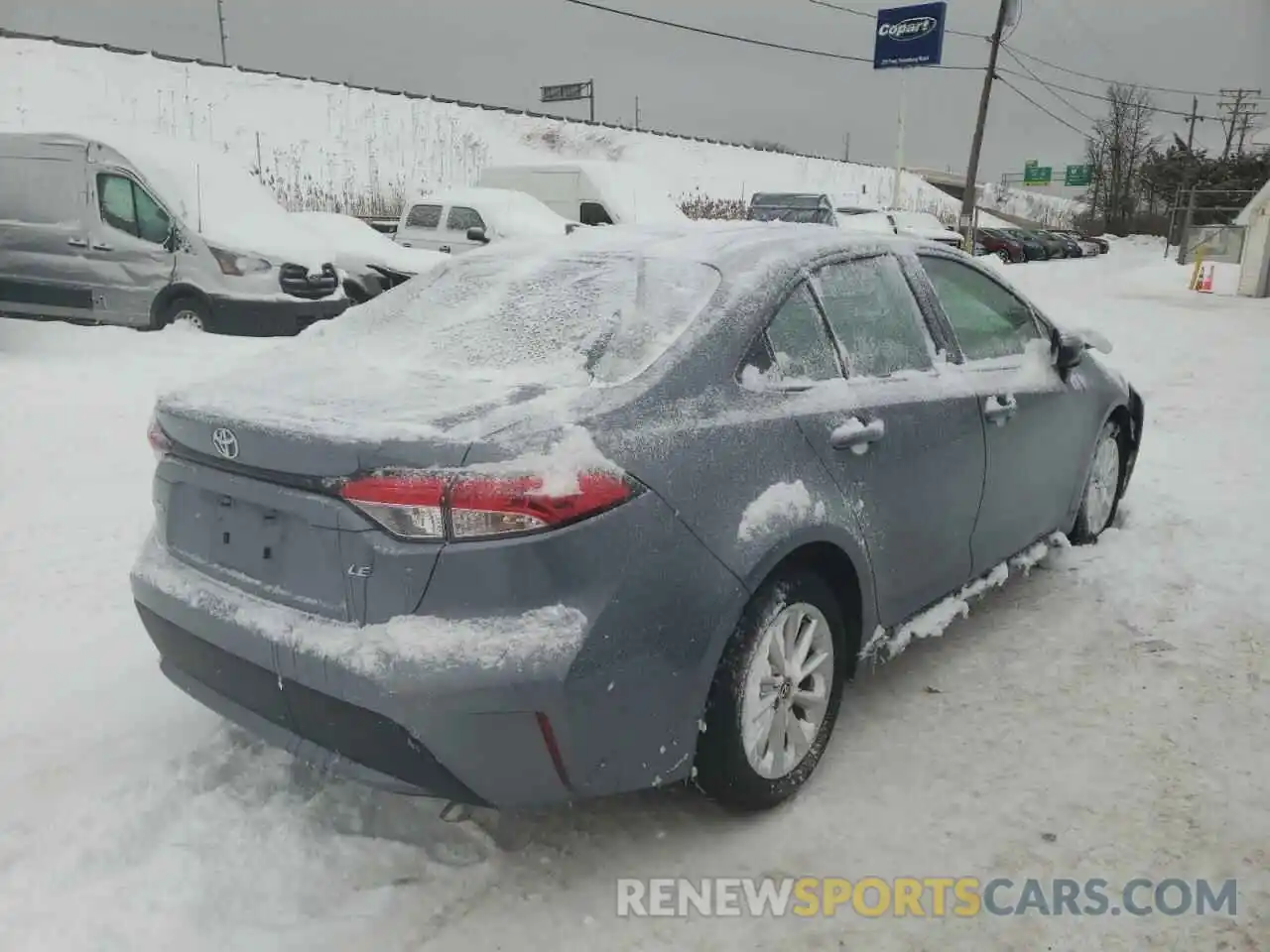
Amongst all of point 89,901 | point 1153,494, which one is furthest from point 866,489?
point 1153,494

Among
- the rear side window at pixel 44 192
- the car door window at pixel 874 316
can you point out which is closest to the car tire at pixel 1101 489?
the car door window at pixel 874 316

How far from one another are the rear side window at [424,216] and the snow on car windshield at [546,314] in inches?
498

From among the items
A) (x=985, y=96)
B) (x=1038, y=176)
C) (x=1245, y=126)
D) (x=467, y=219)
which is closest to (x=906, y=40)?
(x=985, y=96)

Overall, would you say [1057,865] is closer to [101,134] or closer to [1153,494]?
[1153,494]

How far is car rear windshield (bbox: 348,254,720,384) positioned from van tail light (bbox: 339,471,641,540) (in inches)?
17.7

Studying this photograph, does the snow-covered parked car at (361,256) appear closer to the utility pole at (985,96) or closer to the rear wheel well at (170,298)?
the rear wheel well at (170,298)

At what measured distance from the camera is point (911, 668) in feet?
11.8

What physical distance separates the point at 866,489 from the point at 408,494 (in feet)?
4.60

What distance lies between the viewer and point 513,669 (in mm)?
2059

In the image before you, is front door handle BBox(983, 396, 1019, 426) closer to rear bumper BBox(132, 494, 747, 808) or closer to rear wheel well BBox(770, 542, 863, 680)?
rear wheel well BBox(770, 542, 863, 680)

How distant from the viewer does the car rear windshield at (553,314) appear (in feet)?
8.40

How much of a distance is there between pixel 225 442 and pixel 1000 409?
2585 mm

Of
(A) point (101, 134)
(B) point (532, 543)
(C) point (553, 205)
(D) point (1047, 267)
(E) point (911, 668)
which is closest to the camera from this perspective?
(B) point (532, 543)

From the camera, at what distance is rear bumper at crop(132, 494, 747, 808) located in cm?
207
